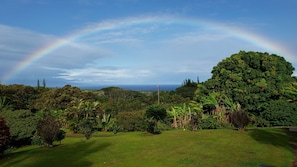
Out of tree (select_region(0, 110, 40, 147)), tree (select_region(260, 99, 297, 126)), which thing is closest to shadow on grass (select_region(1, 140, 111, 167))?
tree (select_region(0, 110, 40, 147))

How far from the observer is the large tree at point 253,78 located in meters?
29.2

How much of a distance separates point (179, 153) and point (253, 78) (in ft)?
68.6

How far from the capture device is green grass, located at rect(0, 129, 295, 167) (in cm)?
1118

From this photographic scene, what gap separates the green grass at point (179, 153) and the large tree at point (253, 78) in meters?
13.1

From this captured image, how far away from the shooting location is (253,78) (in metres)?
30.6

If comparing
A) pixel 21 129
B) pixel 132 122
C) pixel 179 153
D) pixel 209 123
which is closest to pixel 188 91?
pixel 132 122

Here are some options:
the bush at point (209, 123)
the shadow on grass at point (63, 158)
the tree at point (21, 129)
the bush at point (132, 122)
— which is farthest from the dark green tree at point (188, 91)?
the shadow on grass at point (63, 158)

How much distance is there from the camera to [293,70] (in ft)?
101

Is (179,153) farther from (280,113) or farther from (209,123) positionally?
(280,113)

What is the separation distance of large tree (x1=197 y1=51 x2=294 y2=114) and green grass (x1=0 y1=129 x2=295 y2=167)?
13057 mm

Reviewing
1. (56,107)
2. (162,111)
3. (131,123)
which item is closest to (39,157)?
(162,111)

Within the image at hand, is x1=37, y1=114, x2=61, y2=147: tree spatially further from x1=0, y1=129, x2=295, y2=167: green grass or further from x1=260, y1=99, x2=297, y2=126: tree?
x1=260, y1=99, x2=297, y2=126: tree

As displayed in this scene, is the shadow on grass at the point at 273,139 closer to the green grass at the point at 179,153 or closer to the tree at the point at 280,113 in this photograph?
the green grass at the point at 179,153

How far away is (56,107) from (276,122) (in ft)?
111
